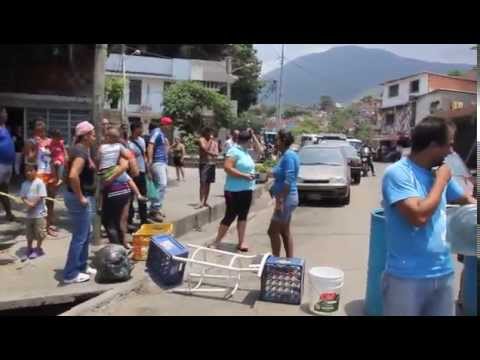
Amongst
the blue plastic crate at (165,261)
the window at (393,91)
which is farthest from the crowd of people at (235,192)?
the window at (393,91)

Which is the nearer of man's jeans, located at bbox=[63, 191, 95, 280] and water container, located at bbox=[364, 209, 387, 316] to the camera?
water container, located at bbox=[364, 209, 387, 316]

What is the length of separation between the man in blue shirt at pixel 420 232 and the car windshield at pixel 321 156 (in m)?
10.7

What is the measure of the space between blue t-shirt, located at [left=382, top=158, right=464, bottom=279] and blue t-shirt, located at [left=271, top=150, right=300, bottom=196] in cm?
318

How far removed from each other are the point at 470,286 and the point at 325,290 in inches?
52.5

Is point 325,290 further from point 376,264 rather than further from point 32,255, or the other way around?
point 32,255

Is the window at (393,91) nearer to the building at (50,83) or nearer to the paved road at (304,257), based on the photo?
the paved road at (304,257)

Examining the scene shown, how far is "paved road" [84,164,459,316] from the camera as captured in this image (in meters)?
5.12

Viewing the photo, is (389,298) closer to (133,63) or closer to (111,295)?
(111,295)

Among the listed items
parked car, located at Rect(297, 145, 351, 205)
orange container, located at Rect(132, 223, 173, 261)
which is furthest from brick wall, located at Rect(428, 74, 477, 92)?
orange container, located at Rect(132, 223, 173, 261)

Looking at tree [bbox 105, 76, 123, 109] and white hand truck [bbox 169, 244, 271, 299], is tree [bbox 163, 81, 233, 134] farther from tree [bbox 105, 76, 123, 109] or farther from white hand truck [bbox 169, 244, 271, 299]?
white hand truck [bbox 169, 244, 271, 299]

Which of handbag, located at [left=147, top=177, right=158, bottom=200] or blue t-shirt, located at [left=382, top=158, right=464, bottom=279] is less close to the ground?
blue t-shirt, located at [left=382, top=158, right=464, bottom=279]
